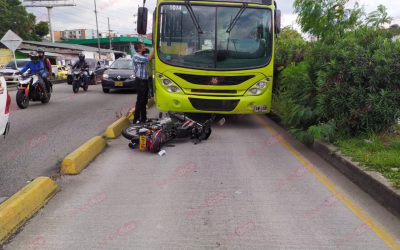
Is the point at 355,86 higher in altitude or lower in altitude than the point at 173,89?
higher

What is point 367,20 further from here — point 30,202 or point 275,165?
point 30,202

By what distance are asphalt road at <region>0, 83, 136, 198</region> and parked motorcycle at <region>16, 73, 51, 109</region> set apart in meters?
0.27

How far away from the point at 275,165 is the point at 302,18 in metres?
4.67

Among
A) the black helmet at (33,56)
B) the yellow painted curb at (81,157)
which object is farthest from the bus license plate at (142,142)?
the black helmet at (33,56)

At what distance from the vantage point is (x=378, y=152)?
511 centimetres

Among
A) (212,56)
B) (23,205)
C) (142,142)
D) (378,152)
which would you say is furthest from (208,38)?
(23,205)

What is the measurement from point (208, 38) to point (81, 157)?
4087mm

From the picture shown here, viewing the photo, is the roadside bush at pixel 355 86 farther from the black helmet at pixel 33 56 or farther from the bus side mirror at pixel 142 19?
the black helmet at pixel 33 56

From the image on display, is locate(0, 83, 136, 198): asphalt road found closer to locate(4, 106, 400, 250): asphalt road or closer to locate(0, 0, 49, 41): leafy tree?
locate(4, 106, 400, 250): asphalt road

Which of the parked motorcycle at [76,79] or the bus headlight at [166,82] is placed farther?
the parked motorcycle at [76,79]

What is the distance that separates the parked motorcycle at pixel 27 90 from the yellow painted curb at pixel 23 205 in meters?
7.70

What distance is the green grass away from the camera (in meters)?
4.49

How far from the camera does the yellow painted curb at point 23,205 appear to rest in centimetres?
337

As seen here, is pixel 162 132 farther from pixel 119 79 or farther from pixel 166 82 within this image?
pixel 119 79
